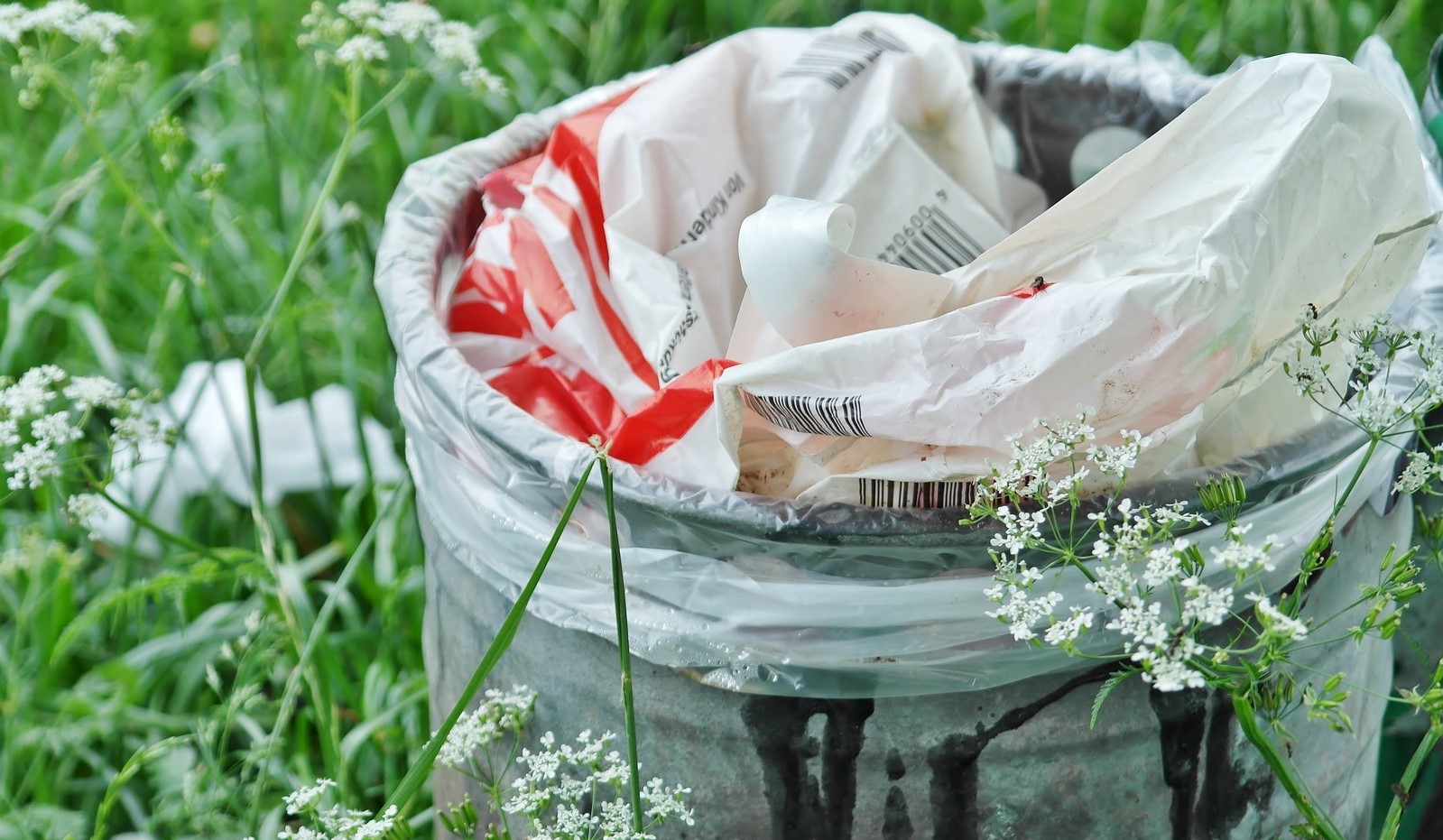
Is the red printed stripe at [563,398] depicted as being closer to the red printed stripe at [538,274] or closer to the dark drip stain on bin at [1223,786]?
the red printed stripe at [538,274]

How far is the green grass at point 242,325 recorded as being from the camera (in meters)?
1.32

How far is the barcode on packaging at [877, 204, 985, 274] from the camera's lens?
1135mm

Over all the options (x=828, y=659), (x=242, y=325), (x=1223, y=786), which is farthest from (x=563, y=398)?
(x=242, y=325)

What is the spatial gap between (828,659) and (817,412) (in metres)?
0.15

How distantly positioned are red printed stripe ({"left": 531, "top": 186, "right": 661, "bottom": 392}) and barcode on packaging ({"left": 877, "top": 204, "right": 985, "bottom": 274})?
24 centimetres

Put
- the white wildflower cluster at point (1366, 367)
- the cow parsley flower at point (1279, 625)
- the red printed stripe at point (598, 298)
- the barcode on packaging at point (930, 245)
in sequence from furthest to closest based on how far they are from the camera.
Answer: the barcode on packaging at point (930, 245), the red printed stripe at point (598, 298), the white wildflower cluster at point (1366, 367), the cow parsley flower at point (1279, 625)

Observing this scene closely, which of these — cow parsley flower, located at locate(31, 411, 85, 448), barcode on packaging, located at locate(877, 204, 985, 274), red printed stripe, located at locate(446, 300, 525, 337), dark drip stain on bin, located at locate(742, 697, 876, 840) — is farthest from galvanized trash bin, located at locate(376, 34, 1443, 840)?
barcode on packaging, located at locate(877, 204, 985, 274)

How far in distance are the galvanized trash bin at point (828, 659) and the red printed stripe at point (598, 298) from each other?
154 millimetres

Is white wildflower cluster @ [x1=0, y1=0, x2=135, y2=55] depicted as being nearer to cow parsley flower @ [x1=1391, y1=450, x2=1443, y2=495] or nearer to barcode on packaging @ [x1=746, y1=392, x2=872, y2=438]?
barcode on packaging @ [x1=746, y1=392, x2=872, y2=438]

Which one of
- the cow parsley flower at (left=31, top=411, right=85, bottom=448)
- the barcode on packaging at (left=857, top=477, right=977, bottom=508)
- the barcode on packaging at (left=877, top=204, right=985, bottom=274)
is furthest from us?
the barcode on packaging at (left=877, top=204, right=985, bottom=274)

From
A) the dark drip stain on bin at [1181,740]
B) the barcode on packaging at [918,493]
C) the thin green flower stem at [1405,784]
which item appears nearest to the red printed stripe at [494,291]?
the barcode on packaging at [918,493]

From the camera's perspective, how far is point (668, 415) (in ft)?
2.94

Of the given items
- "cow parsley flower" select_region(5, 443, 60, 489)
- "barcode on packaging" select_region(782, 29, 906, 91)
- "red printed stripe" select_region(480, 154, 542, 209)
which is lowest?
"cow parsley flower" select_region(5, 443, 60, 489)

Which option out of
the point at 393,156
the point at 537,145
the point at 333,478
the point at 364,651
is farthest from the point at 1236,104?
the point at 393,156
